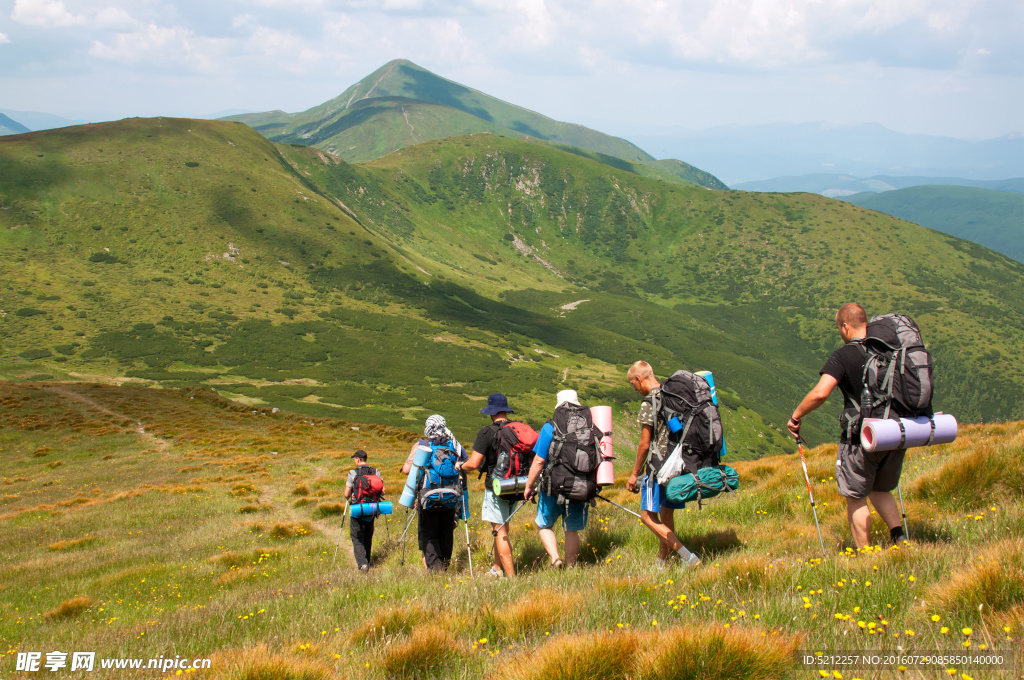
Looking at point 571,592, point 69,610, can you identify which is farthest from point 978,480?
point 69,610

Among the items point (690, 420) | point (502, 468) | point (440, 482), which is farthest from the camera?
point (440, 482)

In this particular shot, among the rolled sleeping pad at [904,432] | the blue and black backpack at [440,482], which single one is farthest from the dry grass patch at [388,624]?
the rolled sleeping pad at [904,432]

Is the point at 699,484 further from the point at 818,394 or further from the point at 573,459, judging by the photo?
the point at 573,459

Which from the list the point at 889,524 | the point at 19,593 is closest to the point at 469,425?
the point at 19,593

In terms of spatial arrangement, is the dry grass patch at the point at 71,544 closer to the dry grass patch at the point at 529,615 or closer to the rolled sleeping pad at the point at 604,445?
the rolled sleeping pad at the point at 604,445

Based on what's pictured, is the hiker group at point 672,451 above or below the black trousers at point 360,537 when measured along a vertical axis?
above

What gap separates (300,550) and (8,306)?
130901 mm

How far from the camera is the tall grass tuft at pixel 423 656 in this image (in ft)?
15.1

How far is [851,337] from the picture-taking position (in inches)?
269

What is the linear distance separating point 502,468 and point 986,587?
608cm

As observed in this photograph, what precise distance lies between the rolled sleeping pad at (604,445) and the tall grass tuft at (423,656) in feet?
11.6

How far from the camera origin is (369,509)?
1215 centimetres

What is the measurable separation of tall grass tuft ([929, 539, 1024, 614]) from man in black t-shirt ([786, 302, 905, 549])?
1.92m

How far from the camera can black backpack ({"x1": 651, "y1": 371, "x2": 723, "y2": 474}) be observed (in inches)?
276
